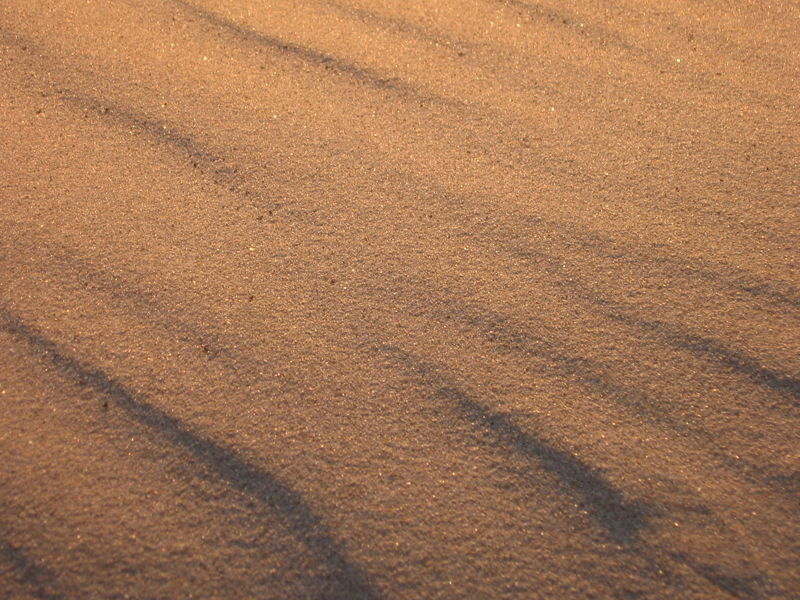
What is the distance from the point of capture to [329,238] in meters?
1.97

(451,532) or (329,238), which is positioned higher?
(329,238)

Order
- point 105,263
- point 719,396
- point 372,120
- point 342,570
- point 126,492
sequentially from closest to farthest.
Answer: point 342,570
point 126,492
point 719,396
point 105,263
point 372,120

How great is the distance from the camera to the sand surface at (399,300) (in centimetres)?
145

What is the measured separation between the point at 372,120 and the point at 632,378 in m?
1.29

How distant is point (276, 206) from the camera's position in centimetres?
204

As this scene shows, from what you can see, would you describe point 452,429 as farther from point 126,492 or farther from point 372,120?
point 372,120

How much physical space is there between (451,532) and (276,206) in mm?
1156

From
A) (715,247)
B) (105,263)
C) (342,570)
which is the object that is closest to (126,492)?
(342,570)

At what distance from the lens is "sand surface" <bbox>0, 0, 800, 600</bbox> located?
145 centimetres

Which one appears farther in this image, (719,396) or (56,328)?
(56,328)

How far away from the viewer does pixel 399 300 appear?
1839mm

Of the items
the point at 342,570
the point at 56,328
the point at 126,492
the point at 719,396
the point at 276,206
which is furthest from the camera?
the point at 276,206

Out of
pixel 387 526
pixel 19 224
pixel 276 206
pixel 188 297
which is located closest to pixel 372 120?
pixel 276 206

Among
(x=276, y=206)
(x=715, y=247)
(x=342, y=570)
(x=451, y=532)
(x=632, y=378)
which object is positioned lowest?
(x=342, y=570)
